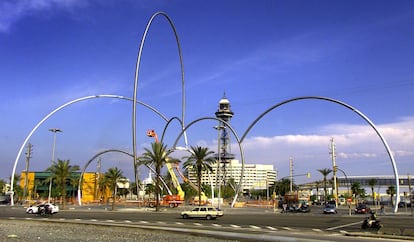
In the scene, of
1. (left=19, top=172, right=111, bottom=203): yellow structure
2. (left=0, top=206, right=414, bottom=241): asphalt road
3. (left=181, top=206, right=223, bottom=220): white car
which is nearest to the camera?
(left=0, top=206, right=414, bottom=241): asphalt road

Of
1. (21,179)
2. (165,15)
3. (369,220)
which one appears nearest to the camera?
(369,220)

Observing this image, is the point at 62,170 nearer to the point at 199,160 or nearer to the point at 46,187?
the point at 199,160

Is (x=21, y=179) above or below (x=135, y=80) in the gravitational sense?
below

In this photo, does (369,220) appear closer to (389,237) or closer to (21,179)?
(389,237)

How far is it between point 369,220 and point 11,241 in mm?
22780

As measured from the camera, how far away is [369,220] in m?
28.4

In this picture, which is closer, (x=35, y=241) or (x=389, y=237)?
(x=35, y=241)

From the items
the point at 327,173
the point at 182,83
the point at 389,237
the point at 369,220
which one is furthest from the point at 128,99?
the point at 327,173

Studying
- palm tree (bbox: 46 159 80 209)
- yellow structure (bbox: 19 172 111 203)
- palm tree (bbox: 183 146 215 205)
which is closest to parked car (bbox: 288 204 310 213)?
palm tree (bbox: 183 146 215 205)

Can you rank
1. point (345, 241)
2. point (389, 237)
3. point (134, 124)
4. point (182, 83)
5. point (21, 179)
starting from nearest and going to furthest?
point (345, 241), point (389, 237), point (134, 124), point (182, 83), point (21, 179)

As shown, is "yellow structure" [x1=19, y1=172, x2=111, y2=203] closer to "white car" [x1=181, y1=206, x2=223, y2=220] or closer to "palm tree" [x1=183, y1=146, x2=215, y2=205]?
"palm tree" [x1=183, y1=146, x2=215, y2=205]

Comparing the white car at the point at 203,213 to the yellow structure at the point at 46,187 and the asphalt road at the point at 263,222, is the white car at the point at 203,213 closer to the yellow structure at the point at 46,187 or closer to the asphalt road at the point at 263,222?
the asphalt road at the point at 263,222

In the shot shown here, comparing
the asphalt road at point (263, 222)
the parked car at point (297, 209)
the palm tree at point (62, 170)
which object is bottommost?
the parked car at point (297, 209)

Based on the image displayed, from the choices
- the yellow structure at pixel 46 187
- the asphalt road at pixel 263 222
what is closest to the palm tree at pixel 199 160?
the asphalt road at pixel 263 222
